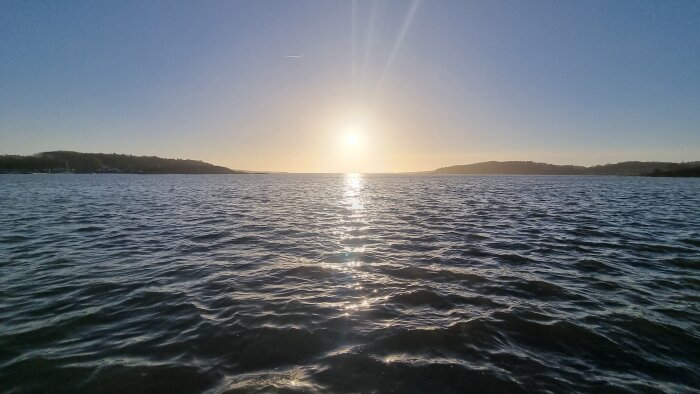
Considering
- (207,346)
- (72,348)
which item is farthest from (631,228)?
(72,348)

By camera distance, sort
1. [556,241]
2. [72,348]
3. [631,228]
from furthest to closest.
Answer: [631,228] < [556,241] < [72,348]

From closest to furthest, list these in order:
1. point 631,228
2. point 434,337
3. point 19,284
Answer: point 434,337 → point 19,284 → point 631,228

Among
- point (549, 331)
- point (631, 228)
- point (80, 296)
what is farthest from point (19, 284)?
point (631, 228)

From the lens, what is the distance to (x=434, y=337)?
323 inches

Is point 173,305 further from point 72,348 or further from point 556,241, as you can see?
point 556,241

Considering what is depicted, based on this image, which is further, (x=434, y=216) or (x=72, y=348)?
(x=434, y=216)

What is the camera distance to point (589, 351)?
301 inches

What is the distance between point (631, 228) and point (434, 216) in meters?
14.9

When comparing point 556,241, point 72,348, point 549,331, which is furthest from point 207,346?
point 556,241

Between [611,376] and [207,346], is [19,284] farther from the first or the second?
[611,376]

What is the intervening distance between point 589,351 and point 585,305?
3.18 m

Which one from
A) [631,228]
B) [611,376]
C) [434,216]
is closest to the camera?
[611,376]

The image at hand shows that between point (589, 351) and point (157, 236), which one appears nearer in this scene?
point (589, 351)

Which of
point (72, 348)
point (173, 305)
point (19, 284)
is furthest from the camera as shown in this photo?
point (19, 284)
